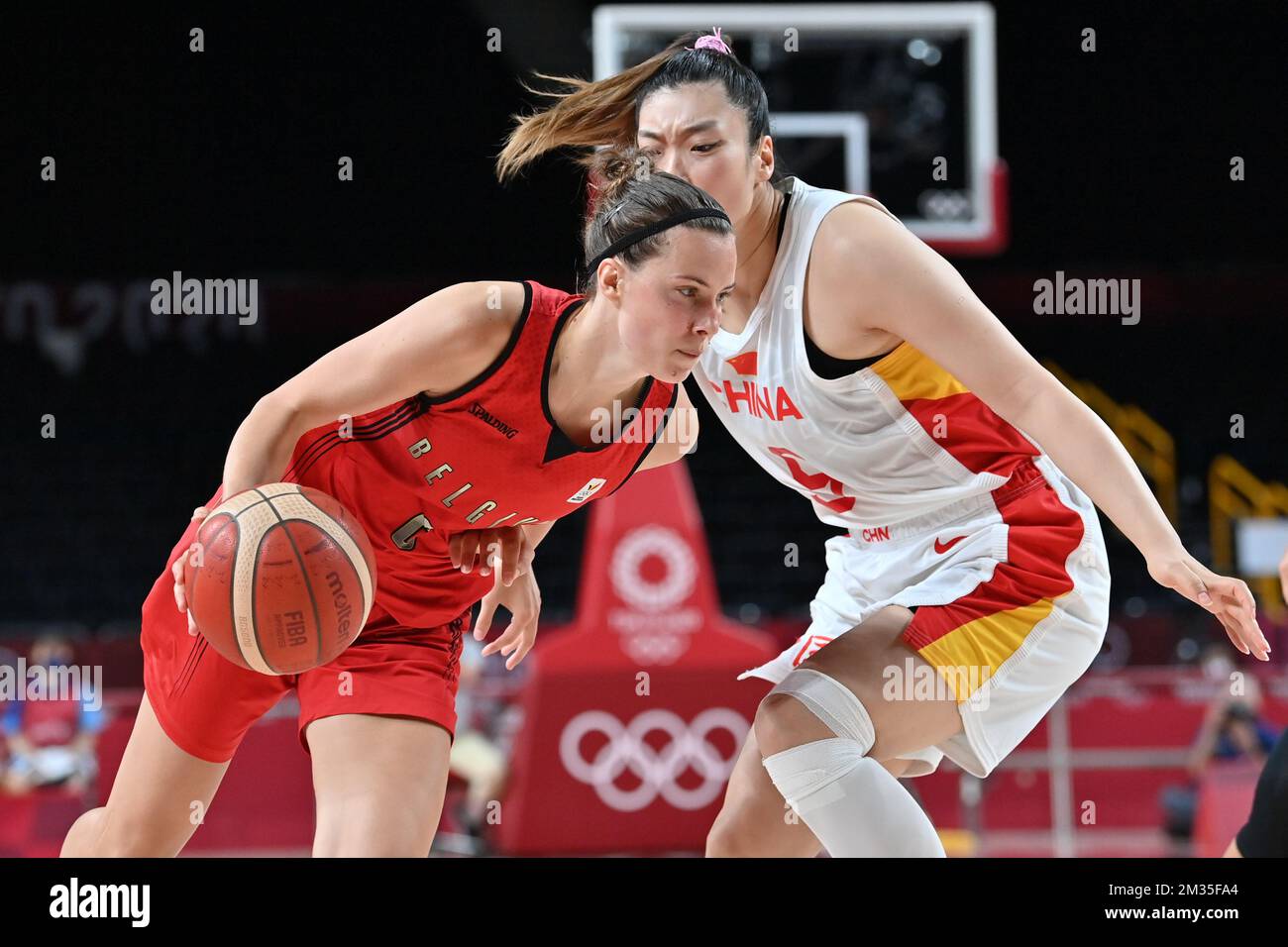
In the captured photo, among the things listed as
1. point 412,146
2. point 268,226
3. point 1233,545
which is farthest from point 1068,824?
point 268,226

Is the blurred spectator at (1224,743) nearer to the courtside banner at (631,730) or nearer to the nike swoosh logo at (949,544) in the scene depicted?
the courtside banner at (631,730)

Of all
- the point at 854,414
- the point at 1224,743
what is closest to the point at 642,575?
the point at 1224,743

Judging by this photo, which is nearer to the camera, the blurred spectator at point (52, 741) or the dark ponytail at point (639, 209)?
the dark ponytail at point (639, 209)

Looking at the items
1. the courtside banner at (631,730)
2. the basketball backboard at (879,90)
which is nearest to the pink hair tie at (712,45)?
the basketball backboard at (879,90)

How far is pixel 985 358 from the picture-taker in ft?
8.65

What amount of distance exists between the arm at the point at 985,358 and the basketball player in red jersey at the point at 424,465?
24 centimetres

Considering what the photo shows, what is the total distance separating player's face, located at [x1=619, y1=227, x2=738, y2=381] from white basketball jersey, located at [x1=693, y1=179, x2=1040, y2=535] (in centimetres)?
22

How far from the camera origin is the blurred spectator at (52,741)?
7312 millimetres
